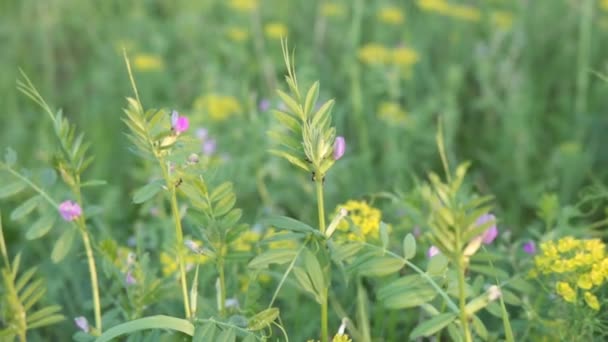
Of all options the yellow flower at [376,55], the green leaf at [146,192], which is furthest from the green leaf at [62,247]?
the yellow flower at [376,55]

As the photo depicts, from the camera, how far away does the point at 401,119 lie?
3020mm

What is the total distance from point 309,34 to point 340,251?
2622 mm

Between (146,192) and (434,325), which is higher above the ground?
(146,192)

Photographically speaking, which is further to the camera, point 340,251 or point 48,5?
point 48,5

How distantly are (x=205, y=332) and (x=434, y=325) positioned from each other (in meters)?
0.40

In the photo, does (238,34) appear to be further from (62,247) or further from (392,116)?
(62,247)

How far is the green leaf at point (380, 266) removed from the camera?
58.3 inches

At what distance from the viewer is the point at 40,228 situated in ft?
5.36

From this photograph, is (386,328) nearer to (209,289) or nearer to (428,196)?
(209,289)

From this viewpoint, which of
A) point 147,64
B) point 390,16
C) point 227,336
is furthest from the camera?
point 390,16

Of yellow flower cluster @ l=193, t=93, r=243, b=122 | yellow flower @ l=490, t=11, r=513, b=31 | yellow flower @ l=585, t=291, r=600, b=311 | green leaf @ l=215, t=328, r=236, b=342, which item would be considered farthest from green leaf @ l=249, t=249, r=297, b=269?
yellow flower @ l=490, t=11, r=513, b=31

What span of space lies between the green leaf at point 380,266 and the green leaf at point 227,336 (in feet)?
0.83

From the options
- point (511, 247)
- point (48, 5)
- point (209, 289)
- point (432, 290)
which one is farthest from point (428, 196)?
point (48, 5)

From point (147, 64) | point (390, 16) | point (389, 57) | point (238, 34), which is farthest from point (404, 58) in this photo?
point (147, 64)
